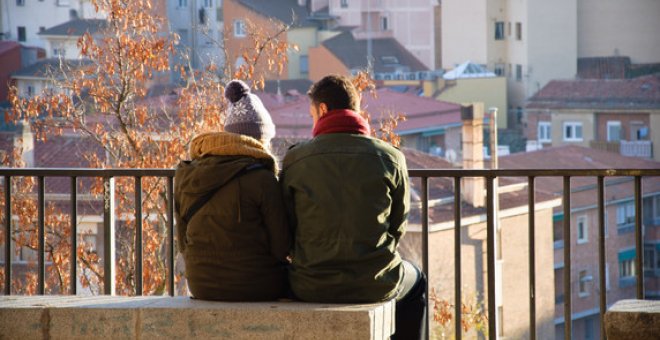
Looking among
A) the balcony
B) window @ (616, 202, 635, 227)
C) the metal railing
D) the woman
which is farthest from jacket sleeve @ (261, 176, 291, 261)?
the balcony

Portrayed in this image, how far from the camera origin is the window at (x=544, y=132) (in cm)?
7400

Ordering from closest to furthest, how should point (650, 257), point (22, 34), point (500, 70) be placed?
point (650, 257), point (22, 34), point (500, 70)

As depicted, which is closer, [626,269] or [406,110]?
[626,269]

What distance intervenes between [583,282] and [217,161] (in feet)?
163

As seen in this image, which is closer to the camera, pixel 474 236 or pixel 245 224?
pixel 245 224

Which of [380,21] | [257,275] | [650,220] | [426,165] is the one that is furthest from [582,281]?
[257,275]

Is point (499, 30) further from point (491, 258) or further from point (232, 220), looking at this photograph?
point (232, 220)

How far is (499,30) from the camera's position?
8394 cm

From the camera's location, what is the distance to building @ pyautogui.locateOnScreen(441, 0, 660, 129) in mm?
79875

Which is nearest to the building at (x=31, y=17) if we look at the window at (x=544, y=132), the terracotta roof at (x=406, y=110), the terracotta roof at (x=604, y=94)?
the terracotta roof at (x=406, y=110)

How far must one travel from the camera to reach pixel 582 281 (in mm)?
52469

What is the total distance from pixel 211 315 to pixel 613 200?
49737 mm

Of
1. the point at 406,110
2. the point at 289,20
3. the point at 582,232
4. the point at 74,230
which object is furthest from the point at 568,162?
the point at 74,230

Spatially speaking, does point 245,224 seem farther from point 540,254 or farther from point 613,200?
point 613,200
